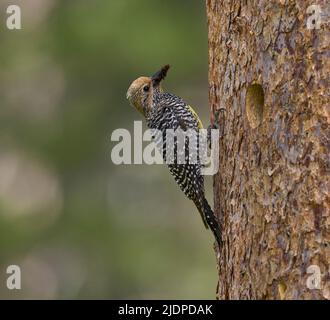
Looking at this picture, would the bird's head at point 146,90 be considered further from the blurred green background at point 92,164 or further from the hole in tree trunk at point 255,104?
the blurred green background at point 92,164

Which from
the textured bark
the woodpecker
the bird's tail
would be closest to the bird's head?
the woodpecker

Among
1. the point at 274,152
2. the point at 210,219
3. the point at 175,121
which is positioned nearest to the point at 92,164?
the point at 175,121

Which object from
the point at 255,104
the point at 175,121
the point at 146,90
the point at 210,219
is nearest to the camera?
the point at 255,104

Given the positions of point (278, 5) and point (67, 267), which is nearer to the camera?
point (278, 5)

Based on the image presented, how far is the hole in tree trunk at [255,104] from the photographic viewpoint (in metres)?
5.68

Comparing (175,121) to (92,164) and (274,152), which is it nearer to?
(274,152)

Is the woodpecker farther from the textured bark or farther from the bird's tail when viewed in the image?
the textured bark

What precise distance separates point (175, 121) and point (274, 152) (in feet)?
6.82

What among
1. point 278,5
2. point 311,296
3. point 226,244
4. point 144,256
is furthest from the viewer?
point 144,256

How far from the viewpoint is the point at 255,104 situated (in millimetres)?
5734
